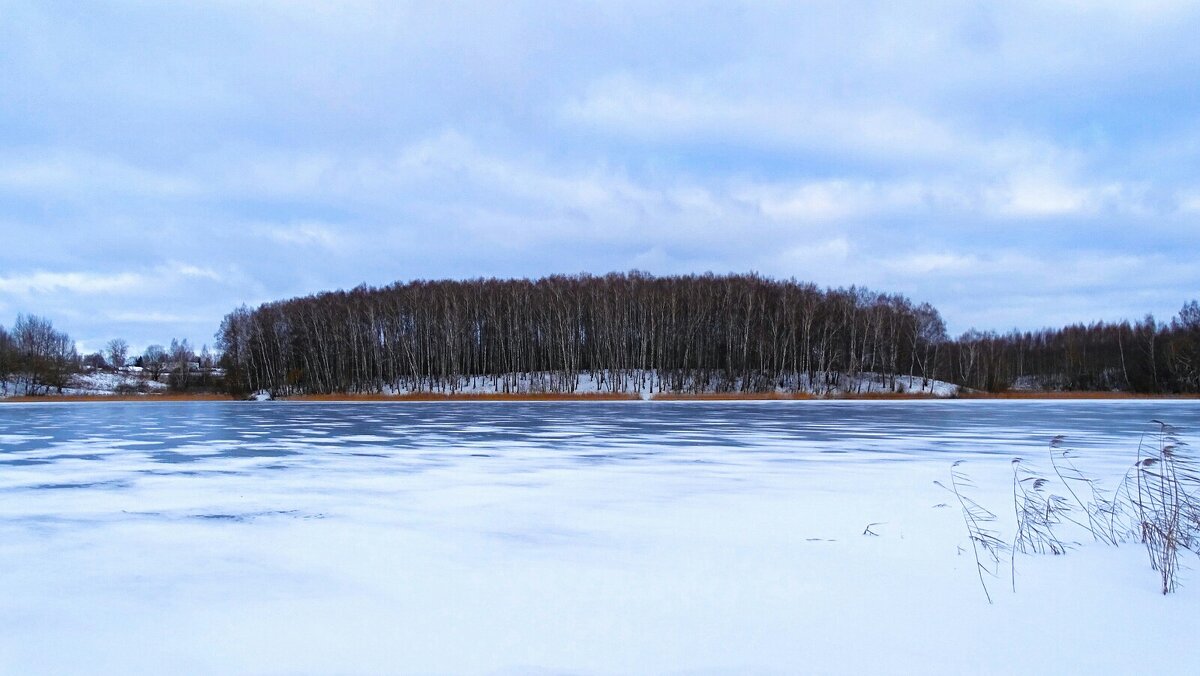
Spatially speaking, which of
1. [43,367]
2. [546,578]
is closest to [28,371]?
[43,367]

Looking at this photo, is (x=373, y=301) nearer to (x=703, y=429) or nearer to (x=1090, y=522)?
(x=703, y=429)

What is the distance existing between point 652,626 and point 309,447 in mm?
12746

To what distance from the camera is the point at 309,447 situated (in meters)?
15.5

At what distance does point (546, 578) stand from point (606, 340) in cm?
5103

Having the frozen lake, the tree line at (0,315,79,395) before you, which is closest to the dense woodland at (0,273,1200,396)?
the tree line at (0,315,79,395)

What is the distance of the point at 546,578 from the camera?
538cm

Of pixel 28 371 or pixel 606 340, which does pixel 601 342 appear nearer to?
pixel 606 340

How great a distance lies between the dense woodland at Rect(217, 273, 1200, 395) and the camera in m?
57.7

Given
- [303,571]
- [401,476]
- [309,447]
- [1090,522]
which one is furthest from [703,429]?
[303,571]

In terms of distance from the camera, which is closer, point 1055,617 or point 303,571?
point 1055,617

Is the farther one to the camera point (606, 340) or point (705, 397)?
point (606, 340)

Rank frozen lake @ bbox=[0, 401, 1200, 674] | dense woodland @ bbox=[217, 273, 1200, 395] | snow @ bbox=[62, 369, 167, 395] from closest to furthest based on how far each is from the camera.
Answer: frozen lake @ bbox=[0, 401, 1200, 674] < dense woodland @ bbox=[217, 273, 1200, 395] < snow @ bbox=[62, 369, 167, 395]

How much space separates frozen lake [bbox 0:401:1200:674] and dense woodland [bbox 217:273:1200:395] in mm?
46206

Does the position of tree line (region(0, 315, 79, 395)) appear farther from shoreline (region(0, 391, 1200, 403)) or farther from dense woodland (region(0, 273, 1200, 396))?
shoreline (region(0, 391, 1200, 403))
